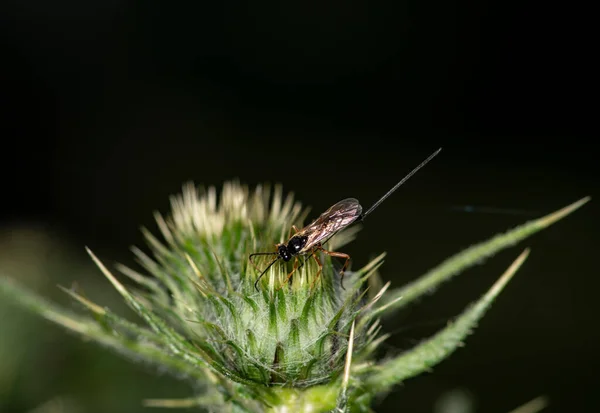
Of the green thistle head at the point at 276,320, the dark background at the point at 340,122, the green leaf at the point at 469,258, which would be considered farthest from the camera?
the dark background at the point at 340,122

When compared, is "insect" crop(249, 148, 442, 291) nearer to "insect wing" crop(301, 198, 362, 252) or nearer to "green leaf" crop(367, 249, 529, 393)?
"insect wing" crop(301, 198, 362, 252)

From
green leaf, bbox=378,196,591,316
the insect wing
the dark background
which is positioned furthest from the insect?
the dark background

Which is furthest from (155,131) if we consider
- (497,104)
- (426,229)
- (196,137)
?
(497,104)

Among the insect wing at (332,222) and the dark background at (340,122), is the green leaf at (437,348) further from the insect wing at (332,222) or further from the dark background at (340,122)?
the dark background at (340,122)

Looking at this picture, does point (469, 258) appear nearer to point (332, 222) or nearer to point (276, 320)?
point (332, 222)

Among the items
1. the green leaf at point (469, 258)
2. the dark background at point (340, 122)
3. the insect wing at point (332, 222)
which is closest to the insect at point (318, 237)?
the insect wing at point (332, 222)

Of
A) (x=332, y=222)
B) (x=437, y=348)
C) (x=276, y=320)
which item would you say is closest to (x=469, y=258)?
(x=437, y=348)

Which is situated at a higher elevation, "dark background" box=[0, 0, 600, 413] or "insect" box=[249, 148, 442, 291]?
"dark background" box=[0, 0, 600, 413]
